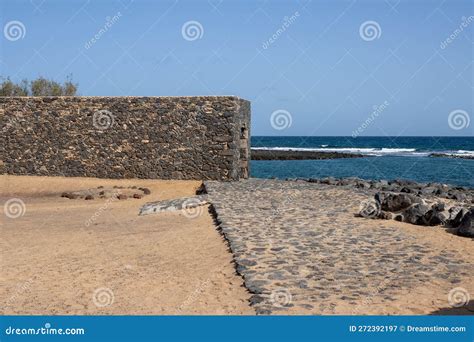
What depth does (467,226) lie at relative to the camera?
27.9 ft

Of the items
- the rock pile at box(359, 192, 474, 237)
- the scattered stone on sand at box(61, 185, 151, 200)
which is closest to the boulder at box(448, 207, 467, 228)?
the rock pile at box(359, 192, 474, 237)

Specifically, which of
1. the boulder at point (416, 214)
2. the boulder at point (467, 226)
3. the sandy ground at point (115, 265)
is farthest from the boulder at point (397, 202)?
the sandy ground at point (115, 265)

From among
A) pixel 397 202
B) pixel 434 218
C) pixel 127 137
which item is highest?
pixel 127 137

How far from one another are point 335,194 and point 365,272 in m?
7.38

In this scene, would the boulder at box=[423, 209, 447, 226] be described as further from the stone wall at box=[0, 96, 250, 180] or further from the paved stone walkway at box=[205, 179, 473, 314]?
the stone wall at box=[0, 96, 250, 180]

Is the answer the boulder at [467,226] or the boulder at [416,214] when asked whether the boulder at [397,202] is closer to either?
the boulder at [416,214]

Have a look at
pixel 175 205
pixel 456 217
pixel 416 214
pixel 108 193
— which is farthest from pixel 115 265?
pixel 108 193

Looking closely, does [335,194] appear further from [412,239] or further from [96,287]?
[96,287]

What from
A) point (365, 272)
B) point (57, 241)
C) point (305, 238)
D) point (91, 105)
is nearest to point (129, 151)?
point (91, 105)

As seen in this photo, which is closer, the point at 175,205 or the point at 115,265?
the point at 115,265

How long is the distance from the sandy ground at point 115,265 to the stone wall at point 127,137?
4794 millimetres

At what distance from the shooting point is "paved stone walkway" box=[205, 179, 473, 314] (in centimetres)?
536

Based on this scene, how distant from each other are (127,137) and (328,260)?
39.3 feet

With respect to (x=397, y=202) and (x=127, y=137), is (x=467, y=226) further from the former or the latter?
(x=127, y=137)
